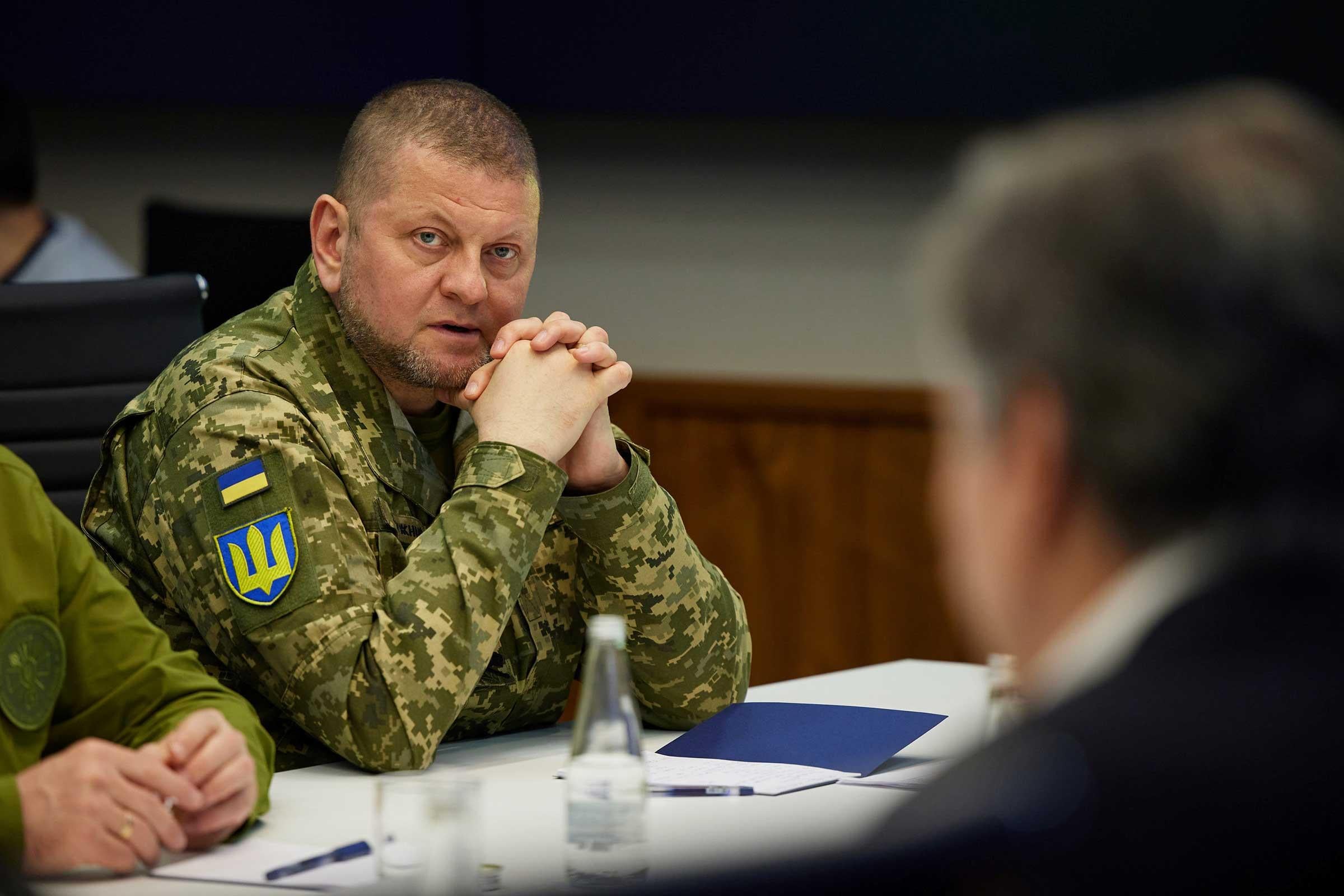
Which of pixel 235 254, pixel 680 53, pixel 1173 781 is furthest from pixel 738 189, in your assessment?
pixel 1173 781

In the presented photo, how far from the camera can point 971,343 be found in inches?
30.2

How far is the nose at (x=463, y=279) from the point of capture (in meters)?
1.95

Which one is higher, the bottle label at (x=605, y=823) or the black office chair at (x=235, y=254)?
the black office chair at (x=235, y=254)

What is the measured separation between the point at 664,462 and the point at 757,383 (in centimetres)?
31

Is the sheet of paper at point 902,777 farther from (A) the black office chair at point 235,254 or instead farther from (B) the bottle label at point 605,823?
(A) the black office chair at point 235,254

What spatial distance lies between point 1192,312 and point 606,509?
1.27 meters

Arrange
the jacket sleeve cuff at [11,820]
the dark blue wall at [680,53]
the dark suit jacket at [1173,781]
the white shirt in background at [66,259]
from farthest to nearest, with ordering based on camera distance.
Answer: the dark blue wall at [680,53]
the white shirt in background at [66,259]
the jacket sleeve cuff at [11,820]
the dark suit jacket at [1173,781]

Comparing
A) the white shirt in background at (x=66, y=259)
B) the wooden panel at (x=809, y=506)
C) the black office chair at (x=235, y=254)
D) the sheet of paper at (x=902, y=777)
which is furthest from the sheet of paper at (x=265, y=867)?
the wooden panel at (x=809, y=506)

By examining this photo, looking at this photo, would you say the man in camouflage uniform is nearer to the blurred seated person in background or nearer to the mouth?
the mouth

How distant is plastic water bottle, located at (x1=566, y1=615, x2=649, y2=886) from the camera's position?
4.24 ft

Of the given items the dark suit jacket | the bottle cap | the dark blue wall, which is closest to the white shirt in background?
A: the dark blue wall

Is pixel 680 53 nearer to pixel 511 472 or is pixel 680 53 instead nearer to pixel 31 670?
pixel 511 472

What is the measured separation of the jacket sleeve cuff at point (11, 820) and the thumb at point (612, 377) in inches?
33.3

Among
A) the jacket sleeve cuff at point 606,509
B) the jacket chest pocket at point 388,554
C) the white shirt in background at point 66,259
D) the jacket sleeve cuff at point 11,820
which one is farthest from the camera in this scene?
the white shirt in background at point 66,259
